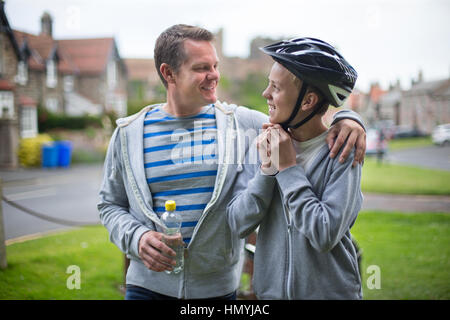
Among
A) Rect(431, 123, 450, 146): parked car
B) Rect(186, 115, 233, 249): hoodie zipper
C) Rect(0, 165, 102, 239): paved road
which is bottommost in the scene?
Rect(0, 165, 102, 239): paved road

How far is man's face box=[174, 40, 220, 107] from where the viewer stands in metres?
2.00

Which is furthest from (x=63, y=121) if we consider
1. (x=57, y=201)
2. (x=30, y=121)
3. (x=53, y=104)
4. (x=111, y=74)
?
(x=57, y=201)

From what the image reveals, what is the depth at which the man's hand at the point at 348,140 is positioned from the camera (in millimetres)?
1488

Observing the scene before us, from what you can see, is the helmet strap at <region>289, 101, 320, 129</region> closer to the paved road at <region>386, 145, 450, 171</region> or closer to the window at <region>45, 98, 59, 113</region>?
the paved road at <region>386, 145, 450, 171</region>

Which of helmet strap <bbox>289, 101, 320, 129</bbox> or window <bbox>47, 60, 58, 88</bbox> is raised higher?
window <bbox>47, 60, 58, 88</bbox>

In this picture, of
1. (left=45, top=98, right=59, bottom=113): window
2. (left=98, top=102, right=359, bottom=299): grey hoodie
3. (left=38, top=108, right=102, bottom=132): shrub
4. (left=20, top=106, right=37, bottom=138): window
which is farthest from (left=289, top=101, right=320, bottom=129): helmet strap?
(left=45, top=98, right=59, bottom=113): window

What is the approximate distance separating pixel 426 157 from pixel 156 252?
1519cm

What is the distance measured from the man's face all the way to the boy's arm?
0.70 metres

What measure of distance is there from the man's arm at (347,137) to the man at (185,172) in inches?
21.4

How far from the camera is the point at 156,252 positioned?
5.93ft

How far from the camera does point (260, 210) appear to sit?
1.66m

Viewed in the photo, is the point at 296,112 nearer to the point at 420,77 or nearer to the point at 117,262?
the point at 117,262

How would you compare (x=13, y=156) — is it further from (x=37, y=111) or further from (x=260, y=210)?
(x=37, y=111)
